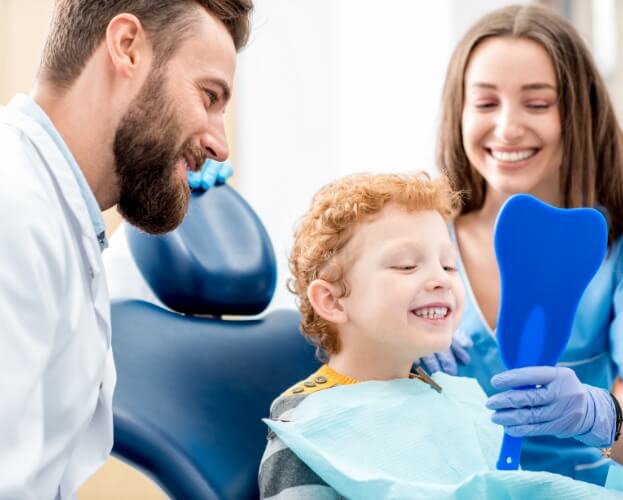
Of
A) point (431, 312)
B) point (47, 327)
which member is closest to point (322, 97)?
point (431, 312)

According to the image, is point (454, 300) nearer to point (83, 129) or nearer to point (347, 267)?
point (347, 267)

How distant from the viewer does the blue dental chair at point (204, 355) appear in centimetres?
130

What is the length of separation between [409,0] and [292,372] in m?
2.11

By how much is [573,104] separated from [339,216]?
0.65m

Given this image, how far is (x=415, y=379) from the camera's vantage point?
143cm

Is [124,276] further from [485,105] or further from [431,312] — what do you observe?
[485,105]

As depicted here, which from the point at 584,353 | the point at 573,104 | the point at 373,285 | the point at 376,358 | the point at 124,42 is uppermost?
the point at 124,42

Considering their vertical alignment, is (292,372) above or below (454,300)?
below

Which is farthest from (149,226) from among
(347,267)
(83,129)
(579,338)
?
(579,338)

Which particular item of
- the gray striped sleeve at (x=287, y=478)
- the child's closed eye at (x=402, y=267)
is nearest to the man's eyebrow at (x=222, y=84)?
the child's closed eye at (x=402, y=267)

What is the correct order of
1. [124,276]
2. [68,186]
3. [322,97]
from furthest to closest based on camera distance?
1. [322,97]
2. [124,276]
3. [68,186]

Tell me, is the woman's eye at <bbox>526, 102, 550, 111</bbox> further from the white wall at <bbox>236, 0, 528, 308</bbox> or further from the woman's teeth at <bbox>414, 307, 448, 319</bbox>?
the white wall at <bbox>236, 0, 528, 308</bbox>

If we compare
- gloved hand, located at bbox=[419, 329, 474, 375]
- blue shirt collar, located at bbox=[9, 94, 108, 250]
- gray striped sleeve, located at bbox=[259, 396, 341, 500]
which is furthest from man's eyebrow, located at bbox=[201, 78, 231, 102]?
gloved hand, located at bbox=[419, 329, 474, 375]

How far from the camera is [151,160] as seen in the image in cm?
129
